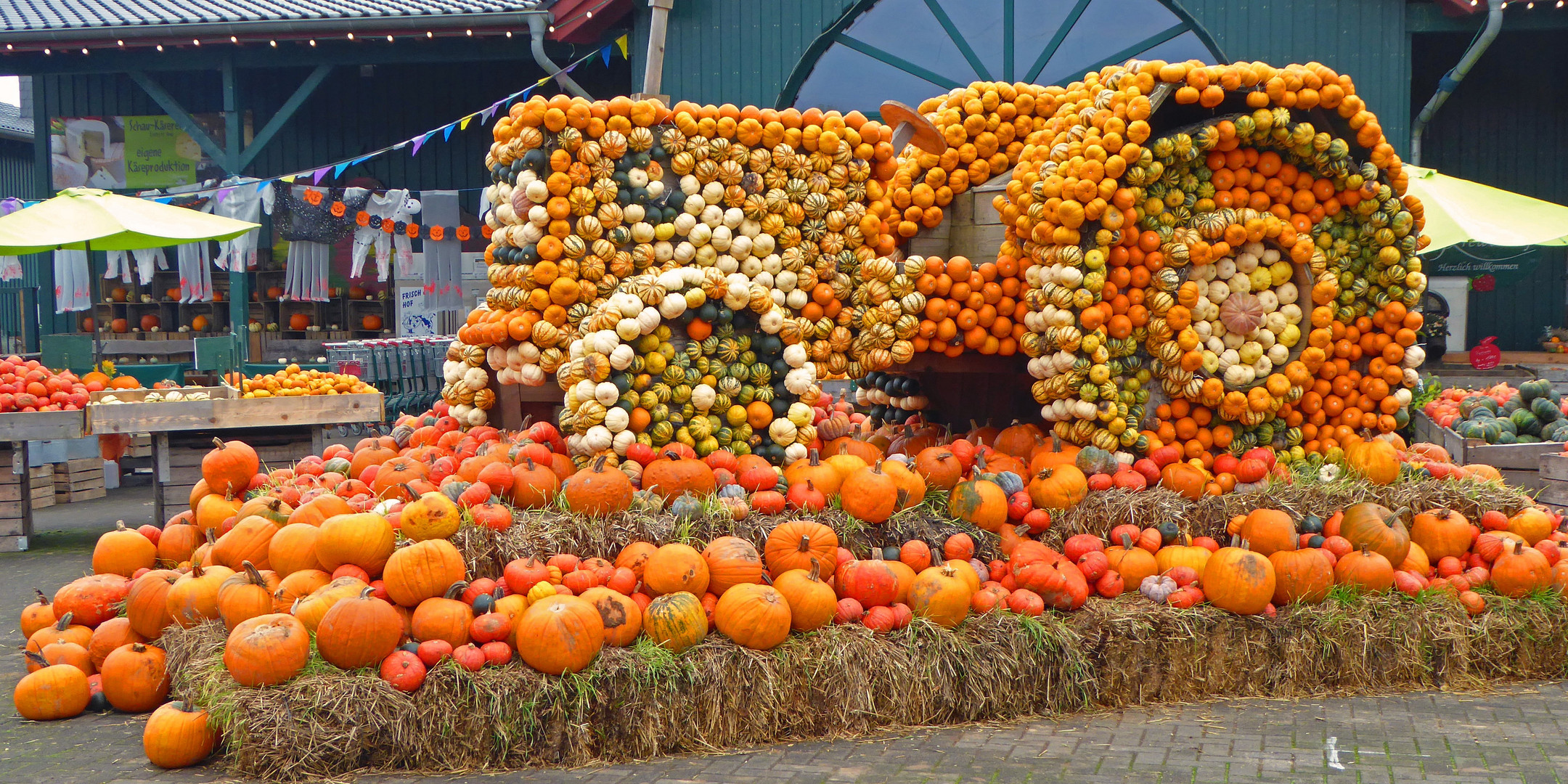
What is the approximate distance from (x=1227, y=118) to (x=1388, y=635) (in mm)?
2452

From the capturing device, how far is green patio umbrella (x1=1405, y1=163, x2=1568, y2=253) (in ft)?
30.1

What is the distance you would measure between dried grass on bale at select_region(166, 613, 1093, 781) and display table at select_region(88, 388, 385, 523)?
434 cm

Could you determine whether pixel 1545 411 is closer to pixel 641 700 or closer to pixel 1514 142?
pixel 641 700

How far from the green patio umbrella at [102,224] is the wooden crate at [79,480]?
6.69 feet

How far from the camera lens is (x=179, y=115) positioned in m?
14.0

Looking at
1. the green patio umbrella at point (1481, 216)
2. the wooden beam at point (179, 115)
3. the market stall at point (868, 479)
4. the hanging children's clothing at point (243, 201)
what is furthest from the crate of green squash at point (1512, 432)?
the wooden beam at point (179, 115)

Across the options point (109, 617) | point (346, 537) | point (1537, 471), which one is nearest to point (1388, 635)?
point (1537, 471)

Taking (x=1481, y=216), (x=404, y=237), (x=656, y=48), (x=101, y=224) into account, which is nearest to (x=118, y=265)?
(x=404, y=237)

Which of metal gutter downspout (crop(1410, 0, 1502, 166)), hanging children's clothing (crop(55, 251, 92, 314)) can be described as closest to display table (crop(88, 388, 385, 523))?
hanging children's clothing (crop(55, 251, 92, 314))

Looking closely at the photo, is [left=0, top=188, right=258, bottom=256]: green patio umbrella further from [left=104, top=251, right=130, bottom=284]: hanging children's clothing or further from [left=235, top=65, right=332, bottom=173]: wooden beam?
[left=104, top=251, right=130, bottom=284]: hanging children's clothing

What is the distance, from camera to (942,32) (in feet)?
38.8

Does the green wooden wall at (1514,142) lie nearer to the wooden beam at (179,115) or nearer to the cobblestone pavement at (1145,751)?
the cobblestone pavement at (1145,751)

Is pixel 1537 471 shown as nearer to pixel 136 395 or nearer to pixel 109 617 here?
pixel 109 617

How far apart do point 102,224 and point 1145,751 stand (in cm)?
909
